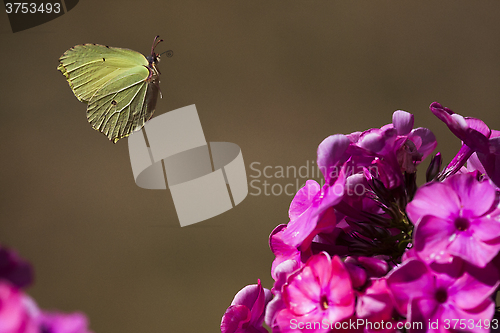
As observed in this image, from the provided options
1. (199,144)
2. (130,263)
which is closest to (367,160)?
(199,144)

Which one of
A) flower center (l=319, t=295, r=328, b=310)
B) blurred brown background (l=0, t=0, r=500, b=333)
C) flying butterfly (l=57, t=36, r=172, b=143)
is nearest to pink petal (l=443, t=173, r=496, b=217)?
flower center (l=319, t=295, r=328, b=310)

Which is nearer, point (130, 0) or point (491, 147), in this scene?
point (491, 147)

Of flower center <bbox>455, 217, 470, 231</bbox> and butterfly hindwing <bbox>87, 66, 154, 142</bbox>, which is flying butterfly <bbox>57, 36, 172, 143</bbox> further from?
flower center <bbox>455, 217, 470, 231</bbox>

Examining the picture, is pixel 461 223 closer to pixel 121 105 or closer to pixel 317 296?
pixel 317 296

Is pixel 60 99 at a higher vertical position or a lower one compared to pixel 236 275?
higher

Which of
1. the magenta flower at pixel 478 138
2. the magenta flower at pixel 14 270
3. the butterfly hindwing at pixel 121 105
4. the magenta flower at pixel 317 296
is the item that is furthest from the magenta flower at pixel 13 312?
the butterfly hindwing at pixel 121 105

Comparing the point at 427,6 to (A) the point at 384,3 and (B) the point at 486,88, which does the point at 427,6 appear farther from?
(B) the point at 486,88
